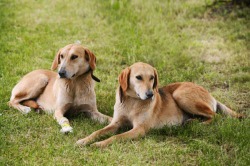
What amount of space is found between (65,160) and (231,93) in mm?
3837

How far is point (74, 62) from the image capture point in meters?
6.83

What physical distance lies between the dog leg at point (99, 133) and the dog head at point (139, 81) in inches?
19.4

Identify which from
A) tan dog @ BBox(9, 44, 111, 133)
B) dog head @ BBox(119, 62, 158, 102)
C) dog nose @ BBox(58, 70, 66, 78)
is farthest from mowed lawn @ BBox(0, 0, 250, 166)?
dog nose @ BBox(58, 70, 66, 78)

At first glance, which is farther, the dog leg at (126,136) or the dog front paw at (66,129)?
the dog front paw at (66,129)

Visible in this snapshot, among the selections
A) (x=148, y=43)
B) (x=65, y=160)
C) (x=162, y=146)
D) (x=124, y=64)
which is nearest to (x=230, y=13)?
(x=148, y=43)

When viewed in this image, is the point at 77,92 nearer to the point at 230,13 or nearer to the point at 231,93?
the point at 231,93

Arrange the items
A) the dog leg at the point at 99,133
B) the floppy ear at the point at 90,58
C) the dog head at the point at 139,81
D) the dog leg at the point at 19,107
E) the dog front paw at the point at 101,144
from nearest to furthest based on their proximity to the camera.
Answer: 1. the dog front paw at the point at 101,144
2. the dog leg at the point at 99,133
3. the dog head at the point at 139,81
4. the floppy ear at the point at 90,58
5. the dog leg at the point at 19,107

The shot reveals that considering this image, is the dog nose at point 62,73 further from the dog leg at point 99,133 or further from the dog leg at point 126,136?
the dog leg at point 126,136

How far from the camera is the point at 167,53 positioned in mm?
10430

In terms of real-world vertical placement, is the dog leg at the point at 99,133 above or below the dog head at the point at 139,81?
below

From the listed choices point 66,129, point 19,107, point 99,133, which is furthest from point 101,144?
point 19,107

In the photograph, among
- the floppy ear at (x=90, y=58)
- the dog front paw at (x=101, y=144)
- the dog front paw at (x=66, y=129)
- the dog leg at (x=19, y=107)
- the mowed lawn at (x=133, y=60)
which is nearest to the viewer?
the mowed lawn at (x=133, y=60)

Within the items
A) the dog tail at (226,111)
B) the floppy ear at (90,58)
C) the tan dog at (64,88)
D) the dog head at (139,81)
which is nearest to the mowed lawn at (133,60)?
the tan dog at (64,88)

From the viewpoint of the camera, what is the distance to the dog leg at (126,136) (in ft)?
19.4
